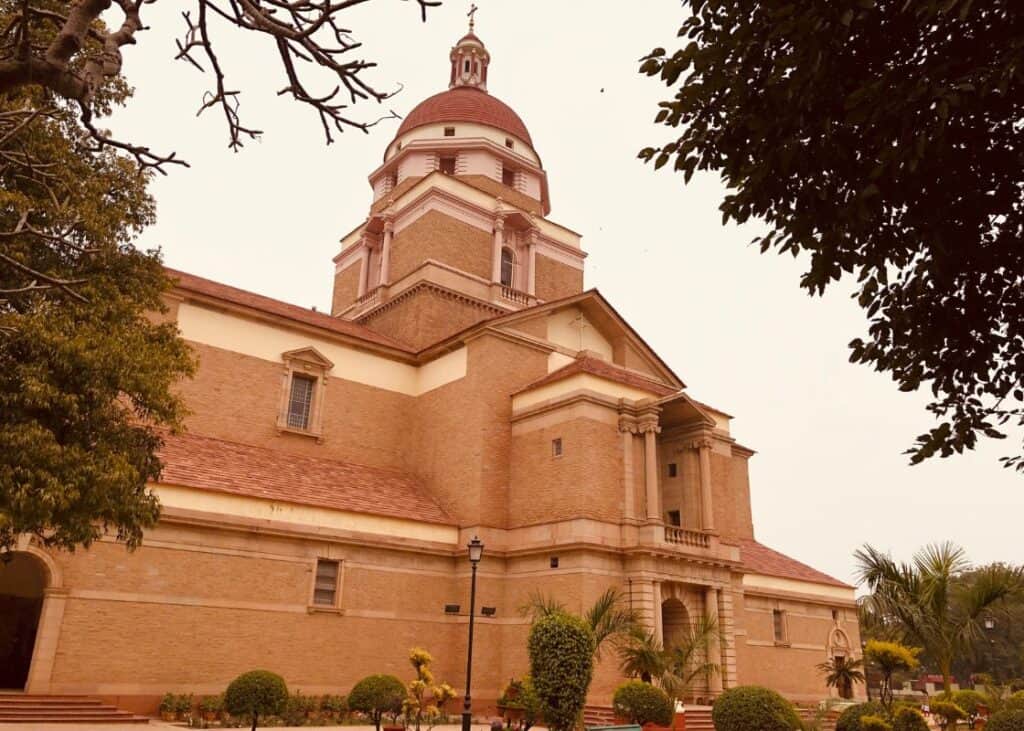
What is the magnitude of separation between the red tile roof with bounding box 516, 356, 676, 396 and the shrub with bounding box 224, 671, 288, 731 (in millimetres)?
13570

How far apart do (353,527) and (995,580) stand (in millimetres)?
16864

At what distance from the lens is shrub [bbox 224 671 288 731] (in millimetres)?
17812

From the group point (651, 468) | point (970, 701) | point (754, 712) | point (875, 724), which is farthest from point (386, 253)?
point (970, 701)

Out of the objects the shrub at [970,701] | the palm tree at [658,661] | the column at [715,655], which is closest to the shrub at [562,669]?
the palm tree at [658,661]

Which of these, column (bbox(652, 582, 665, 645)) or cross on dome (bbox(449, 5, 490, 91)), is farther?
cross on dome (bbox(449, 5, 490, 91))

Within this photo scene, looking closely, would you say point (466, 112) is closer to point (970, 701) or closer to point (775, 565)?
point (775, 565)

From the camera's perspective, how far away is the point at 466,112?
39.8m

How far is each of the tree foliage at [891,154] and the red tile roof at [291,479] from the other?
1773 centimetres

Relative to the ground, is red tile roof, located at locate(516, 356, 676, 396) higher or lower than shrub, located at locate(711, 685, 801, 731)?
higher

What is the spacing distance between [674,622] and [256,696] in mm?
14774

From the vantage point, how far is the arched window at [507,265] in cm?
3747

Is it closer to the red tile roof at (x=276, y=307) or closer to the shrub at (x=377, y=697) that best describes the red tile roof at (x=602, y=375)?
the red tile roof at (x=276, y=307)

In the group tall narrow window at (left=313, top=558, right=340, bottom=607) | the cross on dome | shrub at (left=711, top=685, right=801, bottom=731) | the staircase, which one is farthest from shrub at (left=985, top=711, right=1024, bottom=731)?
the cross on dome

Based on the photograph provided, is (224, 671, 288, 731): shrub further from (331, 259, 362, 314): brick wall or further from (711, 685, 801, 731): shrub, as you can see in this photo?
(331, 259, 362, 314): brick wall
